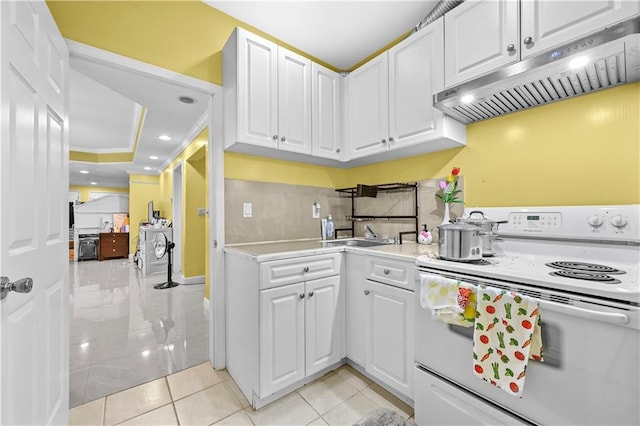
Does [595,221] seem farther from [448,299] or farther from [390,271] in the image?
[390,271]

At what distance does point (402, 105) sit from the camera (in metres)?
1.88

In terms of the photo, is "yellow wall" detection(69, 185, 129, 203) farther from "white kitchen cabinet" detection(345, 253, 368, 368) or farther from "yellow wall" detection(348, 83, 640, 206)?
"yellow wall" detection(348, 83, 640, 206)

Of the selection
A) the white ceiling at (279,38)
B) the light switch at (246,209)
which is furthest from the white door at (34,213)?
the light switch at (246,209)

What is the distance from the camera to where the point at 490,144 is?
1.72m

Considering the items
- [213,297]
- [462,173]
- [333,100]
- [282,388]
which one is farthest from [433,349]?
[333,100]

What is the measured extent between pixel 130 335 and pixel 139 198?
5.95m

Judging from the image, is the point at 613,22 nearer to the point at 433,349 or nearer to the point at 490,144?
the point at 490,144

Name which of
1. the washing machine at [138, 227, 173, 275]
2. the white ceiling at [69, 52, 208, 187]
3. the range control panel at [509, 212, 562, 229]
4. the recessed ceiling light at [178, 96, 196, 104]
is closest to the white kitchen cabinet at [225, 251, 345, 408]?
the range control panel at [509, 212, 562, 229]

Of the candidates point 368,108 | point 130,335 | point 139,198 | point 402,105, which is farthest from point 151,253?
point 402,105

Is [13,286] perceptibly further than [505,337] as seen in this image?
No

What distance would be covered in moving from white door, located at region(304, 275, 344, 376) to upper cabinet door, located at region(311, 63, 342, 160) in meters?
1.10

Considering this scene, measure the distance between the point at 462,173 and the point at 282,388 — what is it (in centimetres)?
186

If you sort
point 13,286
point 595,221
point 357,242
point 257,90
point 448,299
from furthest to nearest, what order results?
1. point 357,242
2. point 257,90
3. point 595,221
4. point 448,299
5. point 13,286

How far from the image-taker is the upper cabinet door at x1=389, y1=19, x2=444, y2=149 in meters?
1.67
